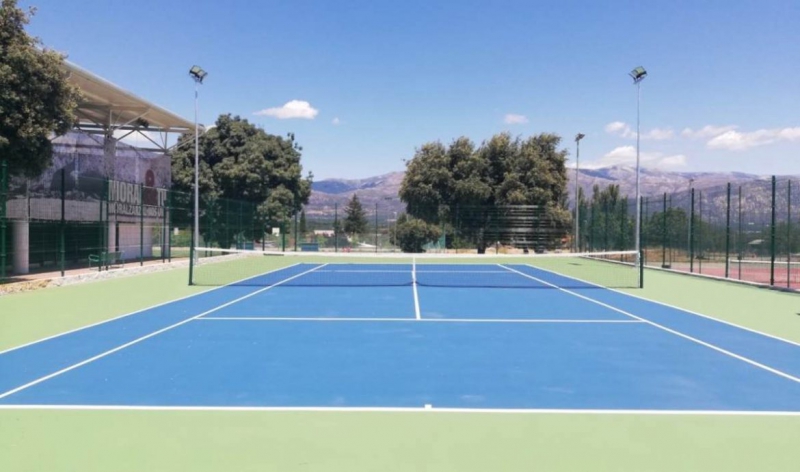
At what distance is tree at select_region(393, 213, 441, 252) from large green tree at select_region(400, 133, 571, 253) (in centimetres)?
103

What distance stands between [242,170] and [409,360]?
30.2 metres

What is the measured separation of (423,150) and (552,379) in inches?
1406

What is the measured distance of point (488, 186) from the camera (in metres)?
40.7

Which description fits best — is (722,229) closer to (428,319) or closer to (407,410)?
(428,319)

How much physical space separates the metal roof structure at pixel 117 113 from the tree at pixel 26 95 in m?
4.02

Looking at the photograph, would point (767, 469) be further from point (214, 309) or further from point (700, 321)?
point (214, 309)

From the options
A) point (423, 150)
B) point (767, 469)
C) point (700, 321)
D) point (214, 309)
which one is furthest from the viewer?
point (423, 150)

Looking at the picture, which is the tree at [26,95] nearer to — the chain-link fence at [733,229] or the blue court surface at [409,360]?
the blue court surface at [409,360]

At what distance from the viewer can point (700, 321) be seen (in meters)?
11.9

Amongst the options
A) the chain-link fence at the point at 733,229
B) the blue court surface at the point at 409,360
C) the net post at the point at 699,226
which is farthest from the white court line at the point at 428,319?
the net post at the point at 699,226

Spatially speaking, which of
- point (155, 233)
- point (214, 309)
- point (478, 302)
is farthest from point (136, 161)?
point (478, 302)

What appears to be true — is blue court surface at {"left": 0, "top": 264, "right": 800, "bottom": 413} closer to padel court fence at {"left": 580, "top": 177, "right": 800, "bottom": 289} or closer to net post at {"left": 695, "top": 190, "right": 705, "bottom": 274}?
padel court fence at {"left": 580, "top": 177, "right": 800, "bottom": 289}

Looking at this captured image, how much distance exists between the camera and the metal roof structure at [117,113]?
2258cm

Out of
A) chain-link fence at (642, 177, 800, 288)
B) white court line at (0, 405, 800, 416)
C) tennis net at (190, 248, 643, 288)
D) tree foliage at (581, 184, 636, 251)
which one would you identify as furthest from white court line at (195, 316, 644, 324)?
tree foliage at (581, 184, 636, 251)
